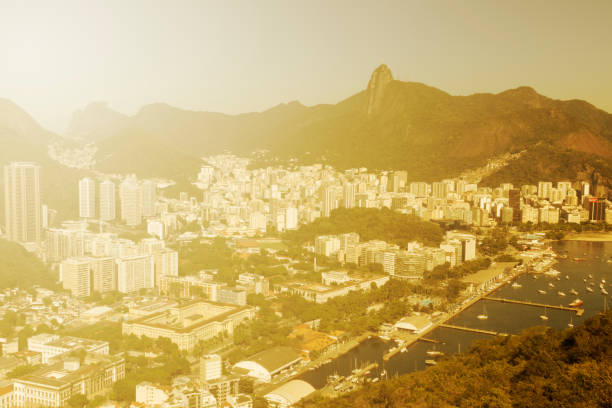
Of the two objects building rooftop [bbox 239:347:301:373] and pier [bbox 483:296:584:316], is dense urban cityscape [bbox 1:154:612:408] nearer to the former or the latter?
building rooftop [bbox 239:347:301:373]

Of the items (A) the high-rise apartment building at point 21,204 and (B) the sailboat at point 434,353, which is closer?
(B) the sailboat at point 434,353

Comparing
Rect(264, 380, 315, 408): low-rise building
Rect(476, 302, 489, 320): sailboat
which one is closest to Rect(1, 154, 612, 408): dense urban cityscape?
Rect(264, 380, 315, 408): low-rise building

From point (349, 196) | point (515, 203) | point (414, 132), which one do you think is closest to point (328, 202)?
point (349, 196)

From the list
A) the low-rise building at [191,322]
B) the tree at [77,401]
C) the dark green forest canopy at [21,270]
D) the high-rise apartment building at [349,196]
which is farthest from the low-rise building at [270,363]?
the high-rise apartment building at [349,196]

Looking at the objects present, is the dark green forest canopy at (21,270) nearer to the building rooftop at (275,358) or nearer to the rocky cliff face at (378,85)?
the building rooftop at (275,358)

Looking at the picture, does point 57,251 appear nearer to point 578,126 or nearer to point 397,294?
point 397,294

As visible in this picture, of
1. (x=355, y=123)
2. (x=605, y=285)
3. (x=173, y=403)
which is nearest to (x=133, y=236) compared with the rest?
(x=173, y=403)
